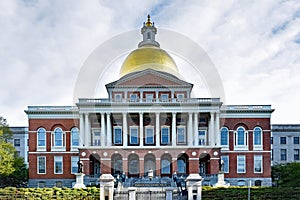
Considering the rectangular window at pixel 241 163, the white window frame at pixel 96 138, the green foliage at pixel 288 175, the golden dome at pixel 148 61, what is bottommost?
the green foliage at pixel 288 175

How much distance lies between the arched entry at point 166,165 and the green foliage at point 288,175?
13.3 m

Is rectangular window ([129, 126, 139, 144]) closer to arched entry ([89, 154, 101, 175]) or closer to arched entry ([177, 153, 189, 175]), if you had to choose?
arched entry ([89, 154, 101, 175])

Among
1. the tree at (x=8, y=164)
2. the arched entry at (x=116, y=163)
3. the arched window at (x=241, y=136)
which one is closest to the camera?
the tree at (x=8, y=164)

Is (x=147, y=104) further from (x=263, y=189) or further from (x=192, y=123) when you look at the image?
(x=263, y=189)

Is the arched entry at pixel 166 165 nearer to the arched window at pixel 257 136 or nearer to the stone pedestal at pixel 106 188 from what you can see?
the arched window at pixel 257 136

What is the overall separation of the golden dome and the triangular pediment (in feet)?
5.56

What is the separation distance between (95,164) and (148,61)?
51.2 ft

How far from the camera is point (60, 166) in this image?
52.9 meters

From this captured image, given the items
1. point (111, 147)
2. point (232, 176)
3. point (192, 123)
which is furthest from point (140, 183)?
point (232, 176)

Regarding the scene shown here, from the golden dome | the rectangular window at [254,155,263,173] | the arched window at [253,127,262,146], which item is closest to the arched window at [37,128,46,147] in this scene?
the golden dome

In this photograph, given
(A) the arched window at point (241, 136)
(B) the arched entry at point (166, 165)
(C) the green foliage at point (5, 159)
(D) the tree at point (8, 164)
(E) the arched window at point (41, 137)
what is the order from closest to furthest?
1. (C) the green foliage at point (5, 159)
2. (D) the tree at point (8, 164)
3. (B) the arched entry at point (166, 165)
4. (E) the arched window at point (41, 137)
5. (A) the arched window at point (241, 136)

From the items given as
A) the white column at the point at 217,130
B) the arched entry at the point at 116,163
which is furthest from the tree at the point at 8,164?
the white column at the point at 217,130

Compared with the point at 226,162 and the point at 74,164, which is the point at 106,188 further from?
the point at 226,162

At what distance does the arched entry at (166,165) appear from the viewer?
52312 millimetres
